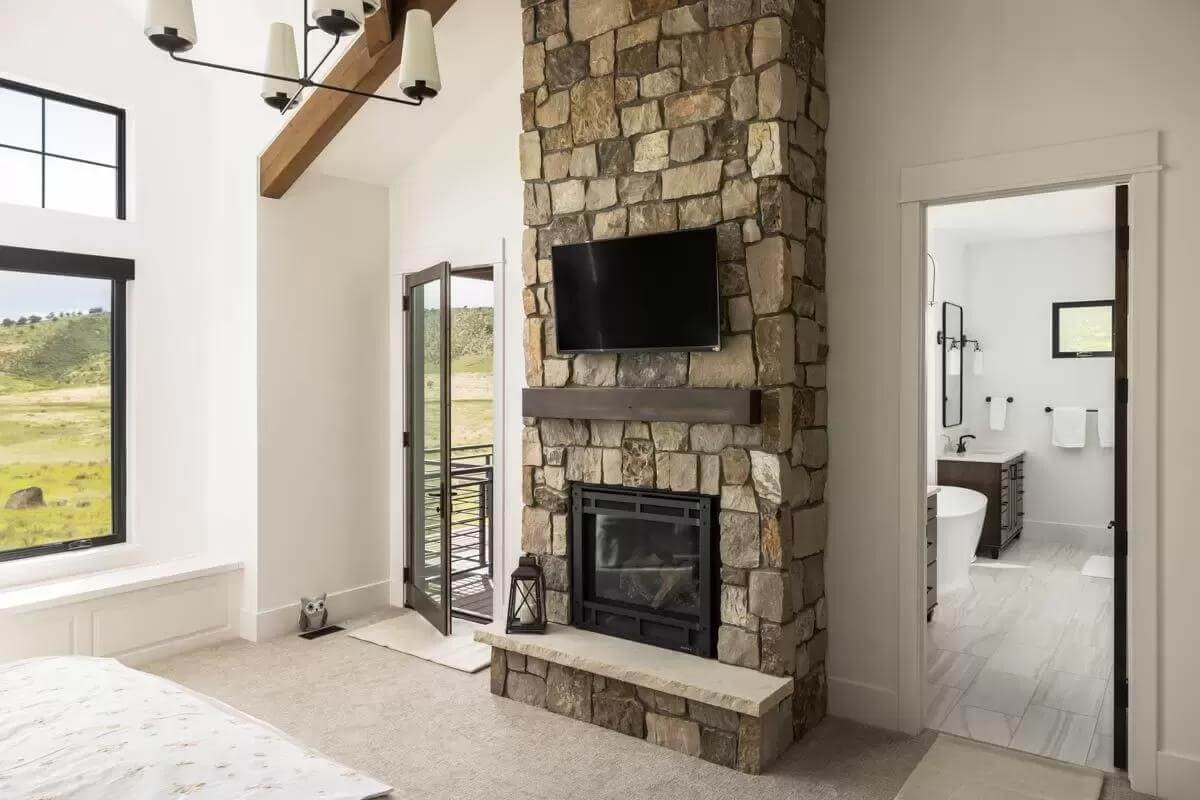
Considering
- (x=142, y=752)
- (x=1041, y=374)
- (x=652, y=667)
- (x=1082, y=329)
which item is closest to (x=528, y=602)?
(x=652, y=667)

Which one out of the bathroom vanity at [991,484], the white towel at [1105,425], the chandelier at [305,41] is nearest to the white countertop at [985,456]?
the bathroom vanity at [991,484]

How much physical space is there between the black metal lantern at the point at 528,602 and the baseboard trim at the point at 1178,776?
2333mm

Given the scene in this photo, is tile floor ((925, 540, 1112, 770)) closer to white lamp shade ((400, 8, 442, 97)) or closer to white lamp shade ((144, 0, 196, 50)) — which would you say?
white lamp shade ((400, 8, 442, 97))

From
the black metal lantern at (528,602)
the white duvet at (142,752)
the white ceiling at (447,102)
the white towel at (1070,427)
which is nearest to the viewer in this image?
the white duvet at (142,752)

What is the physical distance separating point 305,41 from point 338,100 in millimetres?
1777

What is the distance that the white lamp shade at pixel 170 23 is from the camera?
2197mm

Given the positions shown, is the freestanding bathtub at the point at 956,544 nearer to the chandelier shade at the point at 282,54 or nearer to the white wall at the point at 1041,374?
the white wall at the point at 1041,374

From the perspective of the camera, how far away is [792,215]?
315 centimetres

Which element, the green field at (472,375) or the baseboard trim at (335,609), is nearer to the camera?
Result: the baseboard trim at (335,609)

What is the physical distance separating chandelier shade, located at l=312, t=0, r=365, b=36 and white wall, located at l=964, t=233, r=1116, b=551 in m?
6.56

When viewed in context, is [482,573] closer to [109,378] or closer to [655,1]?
[109,378]

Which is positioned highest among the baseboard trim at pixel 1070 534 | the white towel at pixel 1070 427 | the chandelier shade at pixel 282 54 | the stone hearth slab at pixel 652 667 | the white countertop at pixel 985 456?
the chandelier shade at pixel 282 54

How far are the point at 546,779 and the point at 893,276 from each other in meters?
2.37

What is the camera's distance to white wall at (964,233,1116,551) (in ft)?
22.6
